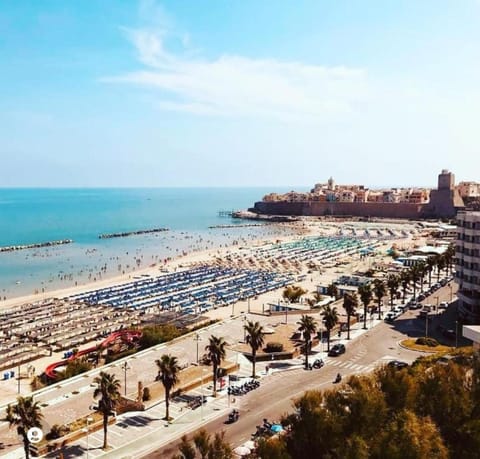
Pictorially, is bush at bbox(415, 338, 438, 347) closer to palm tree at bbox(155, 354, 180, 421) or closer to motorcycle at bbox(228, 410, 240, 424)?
motorcycle at bbox(228, 410, 240, 424)

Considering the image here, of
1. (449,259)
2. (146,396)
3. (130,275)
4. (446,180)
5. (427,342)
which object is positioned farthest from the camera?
(446,180)

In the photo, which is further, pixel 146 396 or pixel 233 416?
pixel 146 396

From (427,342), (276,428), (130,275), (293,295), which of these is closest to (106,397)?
(276,428)

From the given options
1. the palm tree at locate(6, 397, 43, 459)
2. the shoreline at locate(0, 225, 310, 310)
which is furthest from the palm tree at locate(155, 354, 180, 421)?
the shoreline at locate(0, 225, 310, 310)

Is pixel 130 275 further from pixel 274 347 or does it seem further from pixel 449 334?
pixel 449 334

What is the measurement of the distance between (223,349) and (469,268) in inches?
1143

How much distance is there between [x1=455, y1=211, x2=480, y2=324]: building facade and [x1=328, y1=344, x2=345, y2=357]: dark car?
14.7 meters

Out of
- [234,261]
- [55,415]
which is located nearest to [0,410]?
[55,415]

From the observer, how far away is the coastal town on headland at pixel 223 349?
87.3 feet

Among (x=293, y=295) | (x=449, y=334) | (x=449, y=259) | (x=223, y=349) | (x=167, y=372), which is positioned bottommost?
(x=293, y=295)

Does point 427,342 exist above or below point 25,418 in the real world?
below

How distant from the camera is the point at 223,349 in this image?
33281mm

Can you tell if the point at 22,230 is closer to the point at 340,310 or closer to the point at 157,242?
the point at 157,242

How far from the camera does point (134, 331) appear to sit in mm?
49656
